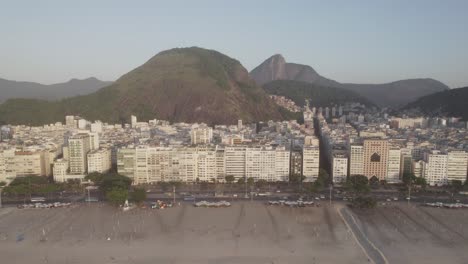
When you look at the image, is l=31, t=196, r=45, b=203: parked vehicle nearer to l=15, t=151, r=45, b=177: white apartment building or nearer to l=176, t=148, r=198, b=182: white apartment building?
l=15, t=151, r=45, b=177: white apartment building

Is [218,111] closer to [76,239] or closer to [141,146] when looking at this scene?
[141,146]

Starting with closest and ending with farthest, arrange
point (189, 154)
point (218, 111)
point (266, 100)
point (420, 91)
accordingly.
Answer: point (189, 154) → point (218, 111) → point (266, 100) → point (420, 91)

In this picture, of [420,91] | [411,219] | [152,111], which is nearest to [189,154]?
[411,219]

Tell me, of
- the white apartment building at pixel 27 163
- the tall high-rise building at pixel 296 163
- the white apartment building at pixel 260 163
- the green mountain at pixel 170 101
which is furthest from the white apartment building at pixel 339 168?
the green mountain at pixel 170 101

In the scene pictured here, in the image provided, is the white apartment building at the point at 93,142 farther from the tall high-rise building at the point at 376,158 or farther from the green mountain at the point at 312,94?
the green mountain at the point at 312,94

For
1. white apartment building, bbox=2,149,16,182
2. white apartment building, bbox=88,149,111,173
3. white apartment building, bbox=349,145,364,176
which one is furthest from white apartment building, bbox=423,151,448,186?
white apartment building, bbox=2,149,16,182

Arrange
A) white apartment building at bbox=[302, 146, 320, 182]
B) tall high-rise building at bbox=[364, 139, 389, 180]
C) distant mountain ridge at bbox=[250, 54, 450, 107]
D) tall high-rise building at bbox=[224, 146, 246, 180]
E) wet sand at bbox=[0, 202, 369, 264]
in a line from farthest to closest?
distant mountain ridge at bbox=[250, 54, 450, 107] → tall high-rise building at bbox=[224, 146, 246, 180] → white apartment building at bbox=[302, 146, 320, 182] → tall high-rise building at bbox=[364, 139, 389, 180] → wet sand at bbox=[0, 202, 369, 264]

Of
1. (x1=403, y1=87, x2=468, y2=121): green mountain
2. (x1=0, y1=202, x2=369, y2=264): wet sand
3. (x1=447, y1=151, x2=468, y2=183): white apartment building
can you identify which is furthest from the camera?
(x1=403, y1=87, x2=468, y2=121): green mountain
